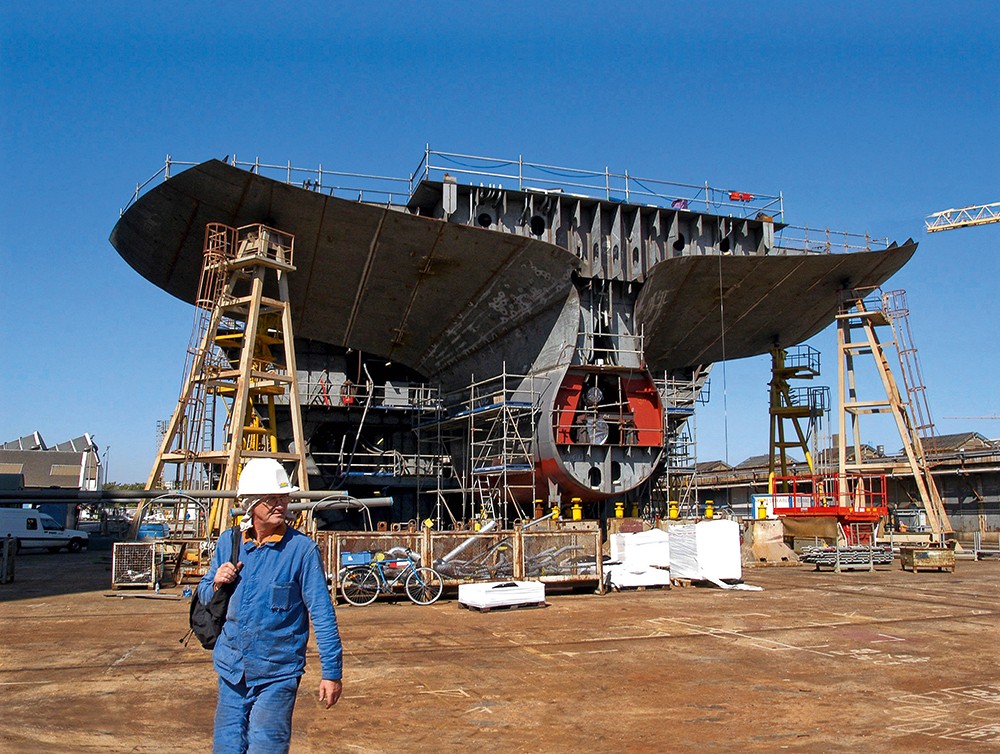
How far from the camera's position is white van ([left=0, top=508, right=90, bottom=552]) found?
34.9m

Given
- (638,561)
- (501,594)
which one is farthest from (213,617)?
(638,561)

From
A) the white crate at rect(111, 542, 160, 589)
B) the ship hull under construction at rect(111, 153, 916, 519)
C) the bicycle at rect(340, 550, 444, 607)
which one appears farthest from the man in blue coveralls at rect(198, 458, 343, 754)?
the ship hull under construction at rect(111, 153, 916, 519)

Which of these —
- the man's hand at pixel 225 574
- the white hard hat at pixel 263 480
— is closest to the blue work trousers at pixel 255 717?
the man's hand at pixel 225 574

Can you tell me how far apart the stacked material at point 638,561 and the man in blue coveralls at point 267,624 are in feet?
47.6

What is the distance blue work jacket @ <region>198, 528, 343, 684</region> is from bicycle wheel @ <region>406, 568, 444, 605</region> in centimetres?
1185

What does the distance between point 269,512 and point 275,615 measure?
22.3 inches

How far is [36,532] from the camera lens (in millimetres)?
35625

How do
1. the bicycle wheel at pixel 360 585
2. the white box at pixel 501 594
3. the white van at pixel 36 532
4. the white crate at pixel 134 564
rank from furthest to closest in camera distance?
the white van at pixel 36 532 → the white crate at pixel 134 564 → the bicycle wheel at pixel 360 585 → the white box at pixel 501 594

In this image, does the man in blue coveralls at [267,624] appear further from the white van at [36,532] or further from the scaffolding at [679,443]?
the white van at [36,532]

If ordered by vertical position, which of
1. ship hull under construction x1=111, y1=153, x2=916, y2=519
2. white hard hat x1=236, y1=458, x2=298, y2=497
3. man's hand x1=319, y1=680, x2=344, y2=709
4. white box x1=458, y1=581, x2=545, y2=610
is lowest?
white box x1=458, y1=581, x2=545, y2=610

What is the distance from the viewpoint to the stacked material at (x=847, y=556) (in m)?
24.1

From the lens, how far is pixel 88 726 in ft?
23.9

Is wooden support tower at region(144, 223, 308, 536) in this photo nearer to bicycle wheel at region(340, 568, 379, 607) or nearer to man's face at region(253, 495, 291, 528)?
bicycle wheel at region(340, 568, 379, 607)

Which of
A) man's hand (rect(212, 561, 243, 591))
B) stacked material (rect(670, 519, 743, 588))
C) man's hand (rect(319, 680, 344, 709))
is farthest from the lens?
stacked material (rect(670, 519, 743, 588))
